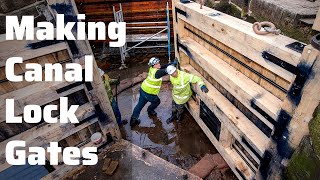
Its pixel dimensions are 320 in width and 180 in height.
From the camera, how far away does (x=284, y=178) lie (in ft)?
8.52

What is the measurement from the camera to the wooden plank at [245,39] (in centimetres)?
214

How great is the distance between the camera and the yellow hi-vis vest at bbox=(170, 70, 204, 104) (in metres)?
3.95

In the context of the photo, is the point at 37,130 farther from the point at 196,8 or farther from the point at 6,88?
the point at 196,8

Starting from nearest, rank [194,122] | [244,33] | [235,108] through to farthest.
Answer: [244,33] < [235,108] < [194,122]

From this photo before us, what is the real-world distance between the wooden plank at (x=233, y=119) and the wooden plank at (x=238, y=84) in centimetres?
32

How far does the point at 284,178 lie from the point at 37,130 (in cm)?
357

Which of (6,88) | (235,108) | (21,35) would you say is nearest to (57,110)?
(6,88)

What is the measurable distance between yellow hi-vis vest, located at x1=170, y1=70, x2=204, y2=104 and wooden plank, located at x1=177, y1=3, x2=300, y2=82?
924 mm

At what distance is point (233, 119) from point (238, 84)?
1.91ft

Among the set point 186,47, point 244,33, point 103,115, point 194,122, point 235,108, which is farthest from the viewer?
point 194,122

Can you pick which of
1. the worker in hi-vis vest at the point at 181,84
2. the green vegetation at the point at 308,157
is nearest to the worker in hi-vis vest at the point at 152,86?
the worker in hi-vis vest at the point at 181,84

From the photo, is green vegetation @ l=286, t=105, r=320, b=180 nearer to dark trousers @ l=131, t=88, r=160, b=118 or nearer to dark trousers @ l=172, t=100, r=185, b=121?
dark trousers @ l=172, t=100, r=185, b=121

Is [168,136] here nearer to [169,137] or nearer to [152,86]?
[169,137]

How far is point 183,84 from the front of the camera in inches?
164
